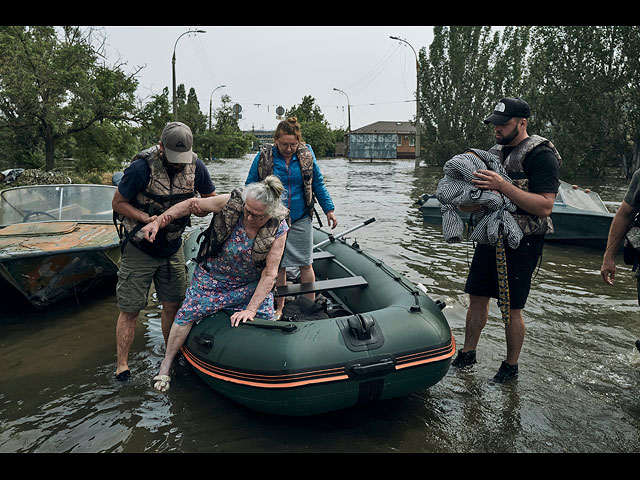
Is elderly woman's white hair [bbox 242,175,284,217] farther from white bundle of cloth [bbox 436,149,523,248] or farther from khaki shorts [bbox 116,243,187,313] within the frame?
white bundle of cloth [bbox 436,149,523,248]

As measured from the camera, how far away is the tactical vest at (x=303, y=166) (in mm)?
4160

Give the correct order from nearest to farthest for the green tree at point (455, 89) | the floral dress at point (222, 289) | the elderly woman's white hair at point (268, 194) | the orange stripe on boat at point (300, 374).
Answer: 1. the orange stripe on boat at point (300, 374)
2. the elderly woman's white hair at point (268, 194)
3. the floral dress at point (222, 289)
4. the green tree at point (455, 89)

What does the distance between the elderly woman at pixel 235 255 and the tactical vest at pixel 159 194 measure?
14cm

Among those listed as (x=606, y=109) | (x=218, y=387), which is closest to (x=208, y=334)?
(x=218, y=387)

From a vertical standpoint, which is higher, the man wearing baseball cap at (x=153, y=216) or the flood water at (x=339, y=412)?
the man wearing baseball cap at (x=153, y=216)

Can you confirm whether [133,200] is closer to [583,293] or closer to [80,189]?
[80,189]

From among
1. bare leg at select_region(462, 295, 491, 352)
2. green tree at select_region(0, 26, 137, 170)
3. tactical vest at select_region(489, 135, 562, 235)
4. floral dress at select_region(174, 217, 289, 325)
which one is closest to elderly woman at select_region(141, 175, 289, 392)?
floral dress at select_region(174, 217, 289, 325)

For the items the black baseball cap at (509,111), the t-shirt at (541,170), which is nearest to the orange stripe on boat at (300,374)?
the t-shirt at (541,170)

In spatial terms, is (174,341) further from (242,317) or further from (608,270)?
(608,270)

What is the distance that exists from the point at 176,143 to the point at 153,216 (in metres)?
0.55

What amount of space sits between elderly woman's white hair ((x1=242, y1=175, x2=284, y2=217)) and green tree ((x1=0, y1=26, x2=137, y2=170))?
15556mm

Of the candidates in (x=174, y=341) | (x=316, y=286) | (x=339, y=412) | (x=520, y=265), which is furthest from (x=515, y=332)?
(x=174, y=341)

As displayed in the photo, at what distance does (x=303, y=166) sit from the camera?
13.9 feet

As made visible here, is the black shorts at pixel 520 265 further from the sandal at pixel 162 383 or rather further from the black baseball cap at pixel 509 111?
the sandal at pixel 162 383
